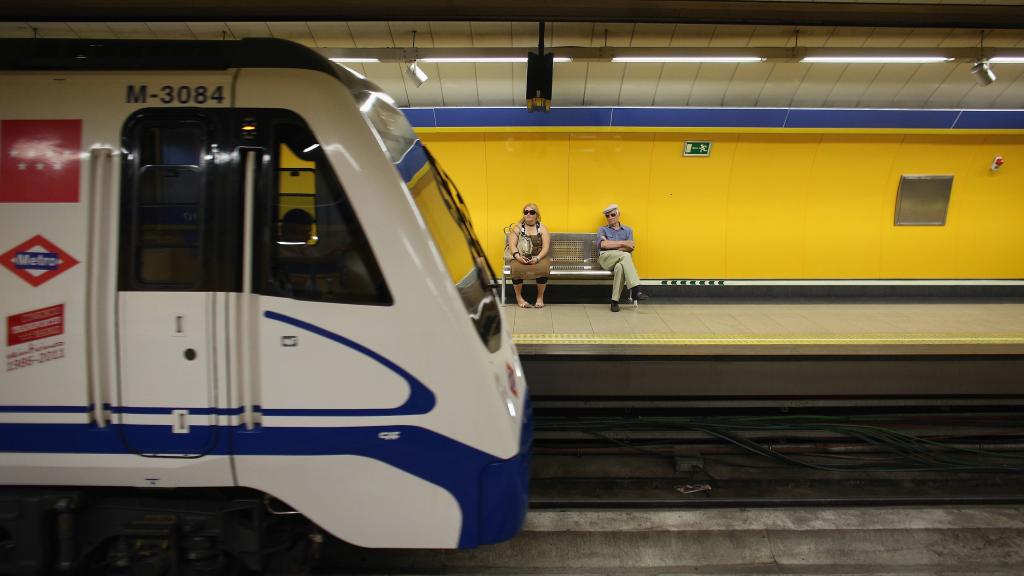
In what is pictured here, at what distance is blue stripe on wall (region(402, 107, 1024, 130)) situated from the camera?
7.95 metres

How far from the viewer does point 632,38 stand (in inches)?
258

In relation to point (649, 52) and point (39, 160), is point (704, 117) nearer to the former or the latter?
point (649, 52)

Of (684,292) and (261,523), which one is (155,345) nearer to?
(261,523)

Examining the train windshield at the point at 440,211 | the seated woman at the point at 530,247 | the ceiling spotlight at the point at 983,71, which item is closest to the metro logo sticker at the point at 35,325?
the train windshield at the point at 440,211

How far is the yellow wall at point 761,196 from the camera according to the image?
843cm

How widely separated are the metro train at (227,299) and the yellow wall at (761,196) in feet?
19.6

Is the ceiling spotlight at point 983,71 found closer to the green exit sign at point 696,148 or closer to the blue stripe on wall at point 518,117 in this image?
the green exit sign at point 696,148

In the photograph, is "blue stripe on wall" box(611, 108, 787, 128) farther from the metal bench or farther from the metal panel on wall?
the metal panel on wall

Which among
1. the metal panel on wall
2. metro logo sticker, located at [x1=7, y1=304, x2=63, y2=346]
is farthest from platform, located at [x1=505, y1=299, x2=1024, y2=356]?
metro logo sticker, located at [x1=7, y1=304, x2=63, y2=346]

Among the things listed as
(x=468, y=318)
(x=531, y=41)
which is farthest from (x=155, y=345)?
(x=531, y=41)

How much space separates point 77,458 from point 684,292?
791cm

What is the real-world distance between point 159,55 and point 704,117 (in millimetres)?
7107

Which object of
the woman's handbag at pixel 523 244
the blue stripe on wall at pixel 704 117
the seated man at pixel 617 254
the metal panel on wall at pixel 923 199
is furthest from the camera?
the metal panel on wall at pixel 923 199

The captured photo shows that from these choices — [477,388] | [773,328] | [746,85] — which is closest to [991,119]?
[746,85]
